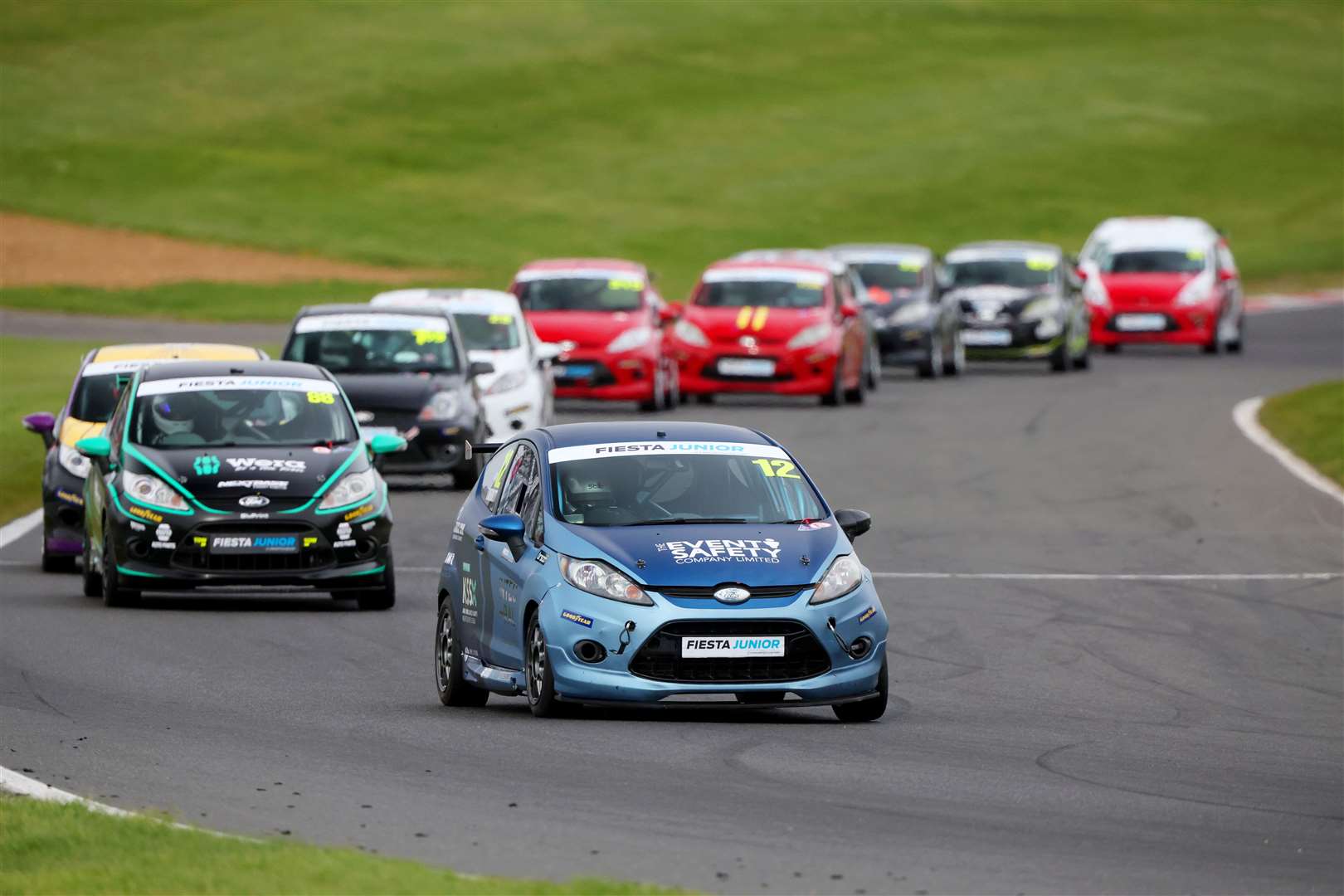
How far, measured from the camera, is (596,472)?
12.9 metres

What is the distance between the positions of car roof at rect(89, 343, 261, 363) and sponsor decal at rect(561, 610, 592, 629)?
9024 millimetres

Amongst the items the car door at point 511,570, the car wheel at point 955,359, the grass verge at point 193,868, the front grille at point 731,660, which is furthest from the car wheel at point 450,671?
the car wheel at point 955,359

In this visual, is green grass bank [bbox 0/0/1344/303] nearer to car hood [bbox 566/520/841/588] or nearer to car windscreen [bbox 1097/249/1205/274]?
car windscreen [bbox 1097/249/1205/274]

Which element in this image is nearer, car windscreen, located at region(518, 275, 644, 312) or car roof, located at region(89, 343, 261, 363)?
car roof, located at region(89, 343, 261, 363)

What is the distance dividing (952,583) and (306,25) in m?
80.9

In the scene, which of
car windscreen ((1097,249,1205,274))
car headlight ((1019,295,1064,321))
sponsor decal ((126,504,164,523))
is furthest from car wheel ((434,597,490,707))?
car windscreen ((1097,249,1205,274))

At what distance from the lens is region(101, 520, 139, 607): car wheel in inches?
672

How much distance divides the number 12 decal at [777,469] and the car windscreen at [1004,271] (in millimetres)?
26185

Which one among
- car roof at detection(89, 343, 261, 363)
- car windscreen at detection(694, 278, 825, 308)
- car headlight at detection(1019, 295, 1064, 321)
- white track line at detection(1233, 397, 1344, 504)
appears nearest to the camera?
car roof at detection(89, 343, 261, 363)

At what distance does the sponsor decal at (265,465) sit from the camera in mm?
17328

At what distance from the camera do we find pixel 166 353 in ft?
68.2

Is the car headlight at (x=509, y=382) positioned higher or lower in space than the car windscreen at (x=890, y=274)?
higher

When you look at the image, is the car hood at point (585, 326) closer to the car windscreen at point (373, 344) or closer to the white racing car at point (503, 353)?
the white racing car at point (503, 353)

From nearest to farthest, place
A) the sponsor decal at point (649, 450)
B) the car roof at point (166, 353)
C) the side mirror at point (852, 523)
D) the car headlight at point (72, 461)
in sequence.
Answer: the side mirror at point (852, 523) < the sponsor decal at point (649, 450) < the car headlight at point (72, 461) < the car roof at point (166, 353)
